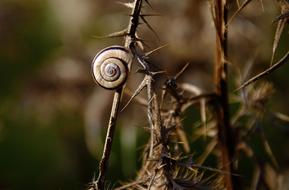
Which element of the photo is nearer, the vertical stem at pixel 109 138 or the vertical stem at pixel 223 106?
the vertical stem at pixel 109 138

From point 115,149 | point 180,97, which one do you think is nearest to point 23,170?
point 115,149

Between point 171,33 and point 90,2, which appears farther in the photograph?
point 90,2

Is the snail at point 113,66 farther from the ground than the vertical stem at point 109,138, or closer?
farther from the ground

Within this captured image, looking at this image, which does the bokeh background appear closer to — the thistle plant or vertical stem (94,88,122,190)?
the thistle plant

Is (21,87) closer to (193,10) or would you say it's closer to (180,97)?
(193,10)

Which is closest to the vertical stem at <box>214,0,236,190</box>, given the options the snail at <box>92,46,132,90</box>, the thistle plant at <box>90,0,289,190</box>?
the thistle plant at <box>90,0,289,190</box>

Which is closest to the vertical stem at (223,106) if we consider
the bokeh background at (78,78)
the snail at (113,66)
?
the snail at (113,66)

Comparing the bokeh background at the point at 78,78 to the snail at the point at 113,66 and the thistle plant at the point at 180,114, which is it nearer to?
the thistle plant at the point at 180,114

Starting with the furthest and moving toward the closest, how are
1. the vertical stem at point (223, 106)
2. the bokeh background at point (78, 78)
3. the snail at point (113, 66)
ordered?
the bokeh background at point (78, 78) → the vertical stem at point (223, 106) → the snail at point (113, 66)
